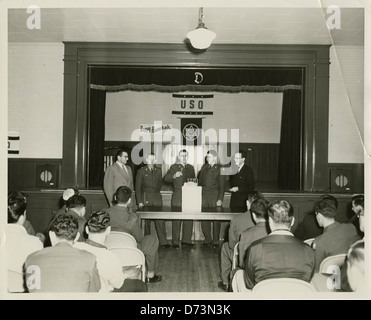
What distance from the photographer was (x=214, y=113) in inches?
397

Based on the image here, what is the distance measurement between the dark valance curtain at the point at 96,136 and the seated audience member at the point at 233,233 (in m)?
4.24

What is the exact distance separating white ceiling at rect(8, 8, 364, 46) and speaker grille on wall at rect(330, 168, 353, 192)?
2.18 m

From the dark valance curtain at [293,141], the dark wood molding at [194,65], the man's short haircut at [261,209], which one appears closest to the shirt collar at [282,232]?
the man's short haircut at [261,209]

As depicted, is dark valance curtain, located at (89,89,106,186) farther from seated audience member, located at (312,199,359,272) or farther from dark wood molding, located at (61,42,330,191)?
seated audience member, located at (312,199,359,272)

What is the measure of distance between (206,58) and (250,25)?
115cm

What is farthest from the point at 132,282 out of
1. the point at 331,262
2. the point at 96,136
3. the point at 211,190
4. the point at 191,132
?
the point at 191,132

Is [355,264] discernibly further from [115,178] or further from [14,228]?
[115,178]

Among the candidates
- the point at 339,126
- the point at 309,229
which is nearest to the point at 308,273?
the point at 309,229

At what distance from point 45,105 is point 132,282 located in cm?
440

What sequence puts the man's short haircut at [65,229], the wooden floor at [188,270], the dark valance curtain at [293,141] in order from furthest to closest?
the dark valance curtain at [293,141], the wooden floor at [188,270], the man's short haircut at [65,229]

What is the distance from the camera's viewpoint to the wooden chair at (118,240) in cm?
306

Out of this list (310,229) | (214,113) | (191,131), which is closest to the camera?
(310,229)

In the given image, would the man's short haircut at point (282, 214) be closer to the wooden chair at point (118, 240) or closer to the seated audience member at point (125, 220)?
the wooden chair at point (118, 240)
